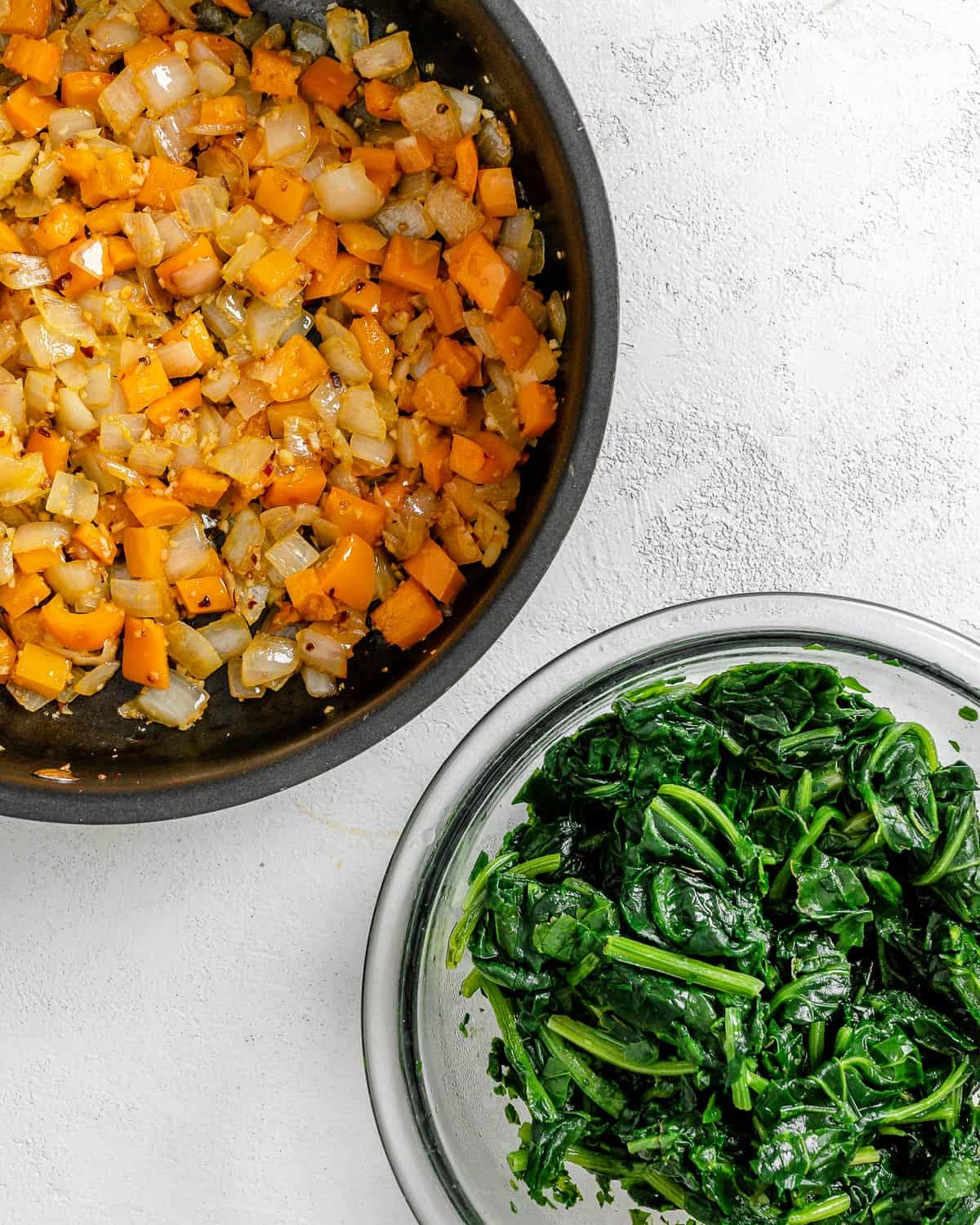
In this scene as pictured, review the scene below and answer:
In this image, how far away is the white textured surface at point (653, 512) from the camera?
82.3 inches

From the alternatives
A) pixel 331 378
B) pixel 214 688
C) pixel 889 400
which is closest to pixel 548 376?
pixel 331 378

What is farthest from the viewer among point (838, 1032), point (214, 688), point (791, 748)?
point (214, 688)

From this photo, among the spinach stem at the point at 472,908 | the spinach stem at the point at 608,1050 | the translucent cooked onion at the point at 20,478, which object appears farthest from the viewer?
the translucent cooked onion at the point at 20,478

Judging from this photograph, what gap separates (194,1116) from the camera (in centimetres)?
213

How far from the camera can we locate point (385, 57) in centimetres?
196

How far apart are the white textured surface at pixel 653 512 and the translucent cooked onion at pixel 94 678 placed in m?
0.27

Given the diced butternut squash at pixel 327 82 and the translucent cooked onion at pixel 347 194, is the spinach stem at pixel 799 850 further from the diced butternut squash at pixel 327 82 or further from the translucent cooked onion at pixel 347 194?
the diced butternut squash at pixel 327 82

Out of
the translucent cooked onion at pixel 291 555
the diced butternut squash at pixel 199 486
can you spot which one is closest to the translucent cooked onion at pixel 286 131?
the diced butternut squash at pixel 199 486

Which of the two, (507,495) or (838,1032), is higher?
(507,495)

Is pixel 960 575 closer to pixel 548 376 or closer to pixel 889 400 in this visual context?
pixel 889 400

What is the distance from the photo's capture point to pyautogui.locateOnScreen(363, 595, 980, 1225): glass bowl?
1.79 metres

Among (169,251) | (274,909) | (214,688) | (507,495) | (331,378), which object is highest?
(169,251)

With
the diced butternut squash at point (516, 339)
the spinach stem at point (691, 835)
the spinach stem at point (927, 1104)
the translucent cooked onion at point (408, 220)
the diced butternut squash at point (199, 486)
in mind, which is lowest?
the spinach stem at point (927, 1104)

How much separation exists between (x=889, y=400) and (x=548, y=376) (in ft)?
2.15
